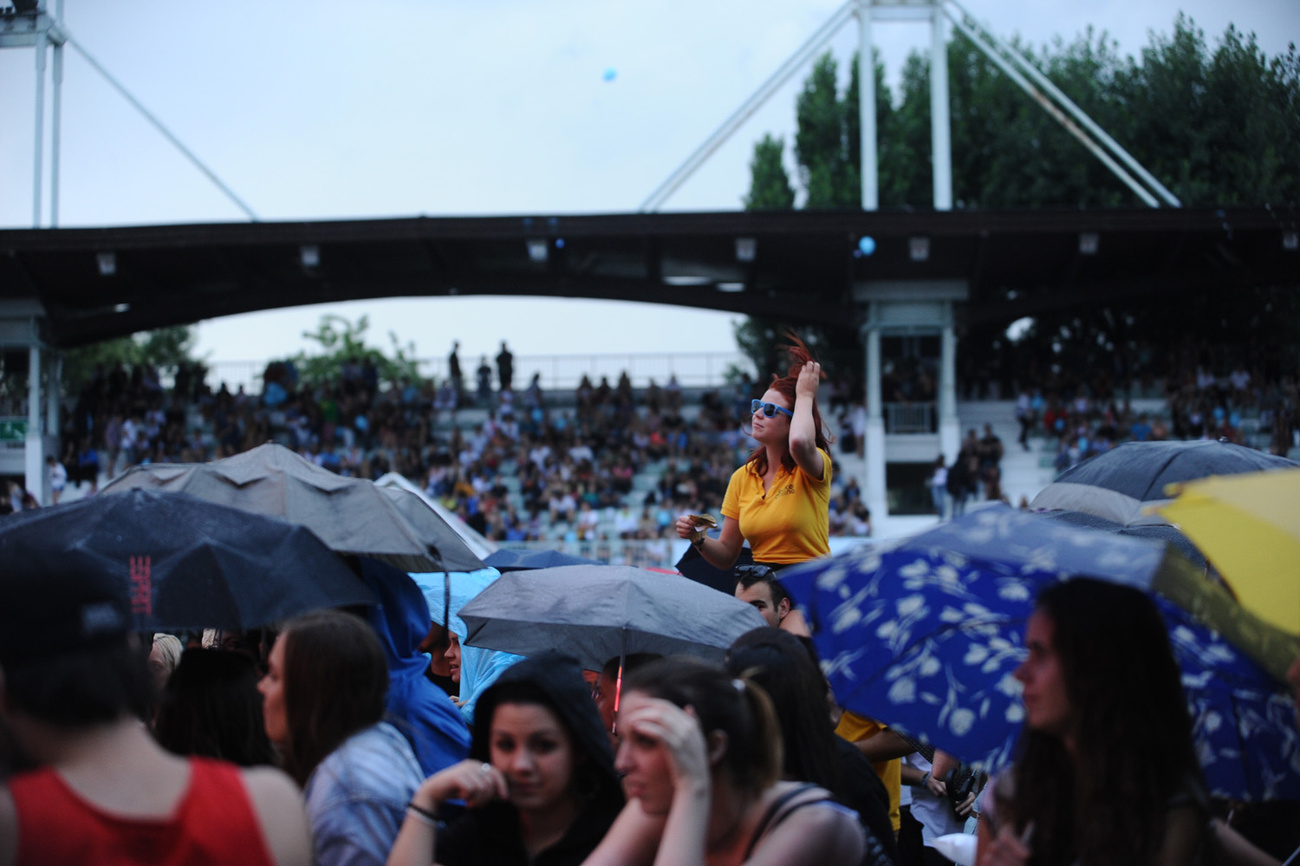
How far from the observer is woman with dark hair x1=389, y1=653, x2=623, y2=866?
2.99 metres

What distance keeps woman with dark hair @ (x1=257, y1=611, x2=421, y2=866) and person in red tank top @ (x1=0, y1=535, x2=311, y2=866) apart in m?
0.74

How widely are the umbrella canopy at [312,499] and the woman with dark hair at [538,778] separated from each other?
1270 millimetres

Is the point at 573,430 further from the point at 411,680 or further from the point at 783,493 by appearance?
the point at 411,680

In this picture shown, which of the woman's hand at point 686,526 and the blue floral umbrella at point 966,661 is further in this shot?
the woman's hand at point 686,526

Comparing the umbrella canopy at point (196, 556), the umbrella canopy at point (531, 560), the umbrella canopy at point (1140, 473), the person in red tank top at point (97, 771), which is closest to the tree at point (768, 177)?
the umbrella canopy at point (531, 560)

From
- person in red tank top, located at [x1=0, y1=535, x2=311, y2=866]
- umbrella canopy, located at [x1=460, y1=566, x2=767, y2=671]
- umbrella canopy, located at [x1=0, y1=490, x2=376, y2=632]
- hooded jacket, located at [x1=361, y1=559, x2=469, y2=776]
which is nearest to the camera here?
person in red tank top, located at [x1=0, y1=535, x2=311, y2=866]

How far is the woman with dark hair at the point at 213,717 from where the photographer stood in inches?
136

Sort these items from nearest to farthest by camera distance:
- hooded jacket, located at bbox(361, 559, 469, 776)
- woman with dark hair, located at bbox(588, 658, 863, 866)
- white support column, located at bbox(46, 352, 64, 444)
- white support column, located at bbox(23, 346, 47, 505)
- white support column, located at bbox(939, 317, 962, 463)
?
woman with dark hair, located at bbox(588, 658, 863, 866) < hooded jacket, located at bbox(361, 559, 469, 776) < white support column, located at bbox(939, 317, 962, 463) < white support column, located at bbox(23, 346, 47, 505) < white support column, located at bbox(46, 352, 64, 444)

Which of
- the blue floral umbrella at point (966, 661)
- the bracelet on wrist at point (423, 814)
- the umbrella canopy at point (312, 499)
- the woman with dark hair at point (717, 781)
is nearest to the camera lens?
the woman with dark hair at point (717, 781)

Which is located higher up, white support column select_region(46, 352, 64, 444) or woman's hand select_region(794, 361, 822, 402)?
white support column select_region(46, 352, 64, 444)

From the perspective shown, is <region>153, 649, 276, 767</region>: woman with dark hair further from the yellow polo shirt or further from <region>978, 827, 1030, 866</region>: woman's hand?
the yellow polo shirt

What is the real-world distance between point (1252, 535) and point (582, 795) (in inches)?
66.8

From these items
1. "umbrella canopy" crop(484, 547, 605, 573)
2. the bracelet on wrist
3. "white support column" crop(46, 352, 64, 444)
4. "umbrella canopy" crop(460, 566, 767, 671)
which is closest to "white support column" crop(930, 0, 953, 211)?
"white support column" crop(46, 352, 64, 444)

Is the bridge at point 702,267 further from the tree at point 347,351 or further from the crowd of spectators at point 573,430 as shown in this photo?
the tree at point 347,351
